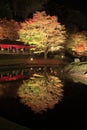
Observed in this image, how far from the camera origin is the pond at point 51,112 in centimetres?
1691

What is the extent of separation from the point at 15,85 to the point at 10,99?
290 inches

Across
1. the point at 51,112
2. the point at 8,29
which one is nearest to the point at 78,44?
the point at 8,29

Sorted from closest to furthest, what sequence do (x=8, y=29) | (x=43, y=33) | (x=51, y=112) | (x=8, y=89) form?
(x=51, y=112)
(x=8, y=89)
(x=43, y=33)
(x=8, y=29)

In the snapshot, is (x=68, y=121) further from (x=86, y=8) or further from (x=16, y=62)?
(x=86, y=8)

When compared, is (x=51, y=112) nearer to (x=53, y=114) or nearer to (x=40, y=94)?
(x=53, y=114)

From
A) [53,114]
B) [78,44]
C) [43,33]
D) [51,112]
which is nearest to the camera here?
[53,114]

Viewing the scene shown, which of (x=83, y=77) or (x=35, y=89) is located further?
(x=83, y=77)

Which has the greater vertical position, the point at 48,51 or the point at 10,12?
the point at 10,12

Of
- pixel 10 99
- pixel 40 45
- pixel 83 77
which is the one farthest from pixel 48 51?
pixel 10 99

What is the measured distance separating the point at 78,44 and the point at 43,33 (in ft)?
43.8

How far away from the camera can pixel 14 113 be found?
19.2m

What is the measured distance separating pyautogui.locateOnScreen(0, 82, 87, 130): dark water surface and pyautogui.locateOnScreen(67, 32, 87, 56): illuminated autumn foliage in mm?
42661

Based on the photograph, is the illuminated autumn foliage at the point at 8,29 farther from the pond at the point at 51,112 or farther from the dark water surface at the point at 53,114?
the dark water surface at the point at 53,114

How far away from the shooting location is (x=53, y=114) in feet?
62.9
